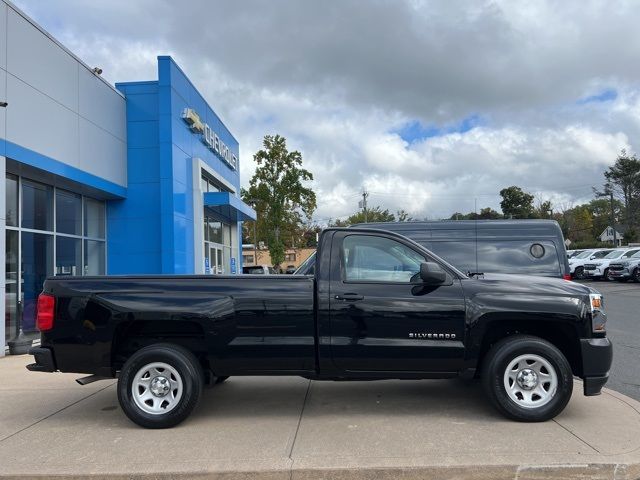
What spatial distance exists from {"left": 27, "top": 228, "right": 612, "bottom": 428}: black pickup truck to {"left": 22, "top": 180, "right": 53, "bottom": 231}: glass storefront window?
22.7ft

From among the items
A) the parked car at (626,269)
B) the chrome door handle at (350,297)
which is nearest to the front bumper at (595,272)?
the parked car at (626,269)

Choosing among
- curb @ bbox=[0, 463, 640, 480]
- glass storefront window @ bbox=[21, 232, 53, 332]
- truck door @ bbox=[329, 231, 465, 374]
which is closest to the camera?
curb @ bbox=[0, 463, 640, 480]

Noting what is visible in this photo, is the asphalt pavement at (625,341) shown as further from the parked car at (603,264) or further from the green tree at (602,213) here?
the green tree at (602,213)

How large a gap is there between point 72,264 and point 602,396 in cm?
1162

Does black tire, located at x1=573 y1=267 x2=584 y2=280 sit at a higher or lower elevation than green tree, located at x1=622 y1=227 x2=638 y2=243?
lower

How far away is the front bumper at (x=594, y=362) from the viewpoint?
200 inches

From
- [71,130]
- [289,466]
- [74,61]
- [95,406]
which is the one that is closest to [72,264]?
[71,130]

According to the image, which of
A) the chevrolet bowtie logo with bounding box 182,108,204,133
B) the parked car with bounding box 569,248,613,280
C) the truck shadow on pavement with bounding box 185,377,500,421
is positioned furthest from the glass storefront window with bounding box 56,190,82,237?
the parked car with bounding box 569,248,613,280

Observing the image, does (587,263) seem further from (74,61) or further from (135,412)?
(135,412)

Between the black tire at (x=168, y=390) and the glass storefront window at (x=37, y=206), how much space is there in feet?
24.3

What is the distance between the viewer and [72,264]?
13.3 metres

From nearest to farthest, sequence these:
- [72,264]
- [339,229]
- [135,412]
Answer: [135,412] < [339,229] < [72,264]

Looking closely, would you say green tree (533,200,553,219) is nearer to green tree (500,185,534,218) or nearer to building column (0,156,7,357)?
green tree (500,185,534,218)

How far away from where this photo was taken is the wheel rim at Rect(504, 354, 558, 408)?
5090 millimetres
